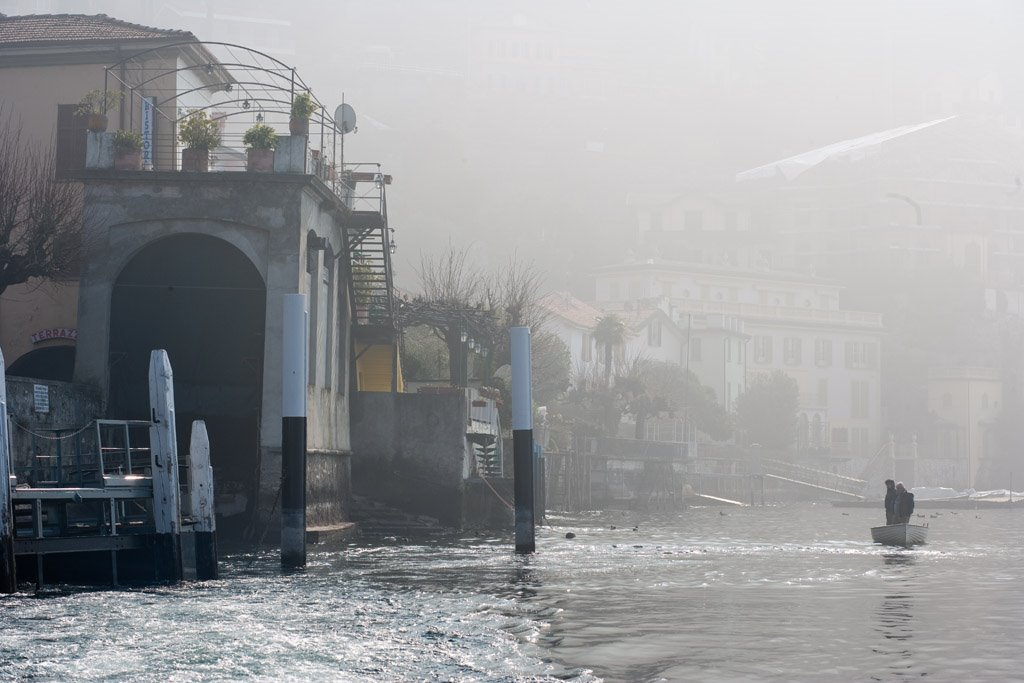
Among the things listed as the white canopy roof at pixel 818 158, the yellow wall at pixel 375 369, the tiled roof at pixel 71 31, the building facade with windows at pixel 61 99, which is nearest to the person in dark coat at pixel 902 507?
the yellow wall at pixel 375 369

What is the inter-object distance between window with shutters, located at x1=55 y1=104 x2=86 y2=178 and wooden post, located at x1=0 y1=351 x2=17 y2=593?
1934 cm

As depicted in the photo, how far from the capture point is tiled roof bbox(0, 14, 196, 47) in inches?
1567

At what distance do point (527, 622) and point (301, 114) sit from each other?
15730 mm

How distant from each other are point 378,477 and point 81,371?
364 inches

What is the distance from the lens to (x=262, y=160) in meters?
33.5

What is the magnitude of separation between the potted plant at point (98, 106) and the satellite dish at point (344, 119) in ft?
16.8

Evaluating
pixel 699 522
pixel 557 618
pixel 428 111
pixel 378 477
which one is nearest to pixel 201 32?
pixel 428 111

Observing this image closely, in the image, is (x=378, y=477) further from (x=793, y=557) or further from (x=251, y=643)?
(x=251, y=643)

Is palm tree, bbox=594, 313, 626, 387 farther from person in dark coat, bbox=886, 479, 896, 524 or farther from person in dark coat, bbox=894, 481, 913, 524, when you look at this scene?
person in dark coat, bbox=894, 481, 913, 524

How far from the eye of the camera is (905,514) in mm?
43156

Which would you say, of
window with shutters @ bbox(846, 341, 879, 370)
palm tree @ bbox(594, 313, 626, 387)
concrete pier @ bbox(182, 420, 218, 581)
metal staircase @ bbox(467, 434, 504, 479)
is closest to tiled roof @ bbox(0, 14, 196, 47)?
metal staircase @ bbox(467, 434, 504, 479)

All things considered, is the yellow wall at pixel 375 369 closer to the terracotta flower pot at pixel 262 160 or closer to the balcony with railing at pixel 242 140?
the balcony with railing at pixel 242 140

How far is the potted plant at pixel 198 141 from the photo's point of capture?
33.6 metres

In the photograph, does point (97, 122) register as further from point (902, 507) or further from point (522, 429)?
point (902, 507)
